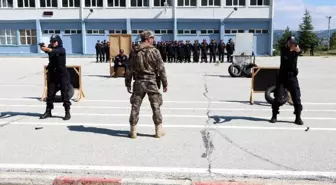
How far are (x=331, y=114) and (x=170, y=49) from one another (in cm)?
2037

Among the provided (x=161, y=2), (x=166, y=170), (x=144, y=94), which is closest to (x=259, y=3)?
(x=161, y=2)

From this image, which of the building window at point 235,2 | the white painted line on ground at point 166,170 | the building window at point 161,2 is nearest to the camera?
the white painted line on ground at point 166,170

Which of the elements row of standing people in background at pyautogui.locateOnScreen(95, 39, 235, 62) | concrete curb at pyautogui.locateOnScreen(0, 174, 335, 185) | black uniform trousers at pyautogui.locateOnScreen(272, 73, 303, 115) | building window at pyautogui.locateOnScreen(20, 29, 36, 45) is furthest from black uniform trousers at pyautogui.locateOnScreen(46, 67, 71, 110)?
building window at pyautogui.locateOnScreen(20, 29, 36, 45)

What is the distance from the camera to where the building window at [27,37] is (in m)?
44.8

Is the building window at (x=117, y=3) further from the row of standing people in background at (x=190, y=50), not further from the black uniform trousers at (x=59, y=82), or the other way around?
the black uniform trousers at (x=59, y=82)

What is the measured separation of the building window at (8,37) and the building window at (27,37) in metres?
0.93

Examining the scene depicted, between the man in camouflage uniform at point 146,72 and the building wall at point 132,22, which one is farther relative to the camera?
the building wall at point 132,22

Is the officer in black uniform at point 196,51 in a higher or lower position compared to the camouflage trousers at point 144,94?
higher

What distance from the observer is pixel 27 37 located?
4494cm

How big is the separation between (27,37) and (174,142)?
42.4m

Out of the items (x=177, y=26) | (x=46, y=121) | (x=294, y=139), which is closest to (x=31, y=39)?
(x=177, y=26)

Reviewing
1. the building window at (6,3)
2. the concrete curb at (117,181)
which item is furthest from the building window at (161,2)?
the concrete curb at (117,181)

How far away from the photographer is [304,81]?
16719mm

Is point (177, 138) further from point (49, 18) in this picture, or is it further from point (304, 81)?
point (49, 18)
